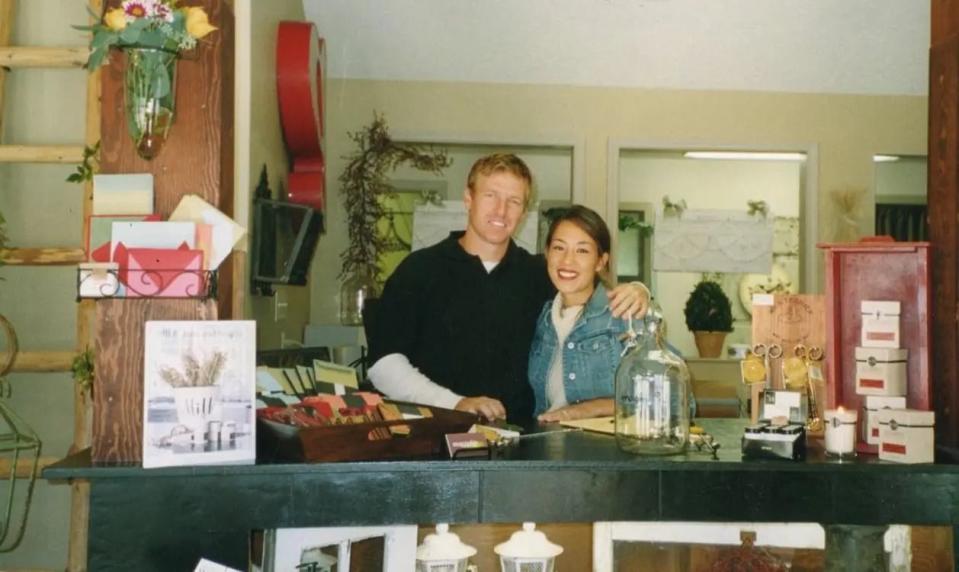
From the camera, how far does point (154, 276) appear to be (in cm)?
190

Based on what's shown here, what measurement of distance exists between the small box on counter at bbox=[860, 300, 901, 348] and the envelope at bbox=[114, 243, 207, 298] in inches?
56.4

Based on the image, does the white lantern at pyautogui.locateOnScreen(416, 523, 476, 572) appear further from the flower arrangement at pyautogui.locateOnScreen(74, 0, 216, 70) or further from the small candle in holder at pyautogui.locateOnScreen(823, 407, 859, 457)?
the flower arrangement at pyautogui.locateOnScreen(74, 0, 216, 70)

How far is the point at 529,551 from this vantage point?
200 cm

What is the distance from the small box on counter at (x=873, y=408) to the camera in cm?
199

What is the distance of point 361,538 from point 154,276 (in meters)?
0.68

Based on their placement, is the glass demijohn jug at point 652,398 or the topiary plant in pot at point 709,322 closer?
the glass demijohn jug at point 652,398

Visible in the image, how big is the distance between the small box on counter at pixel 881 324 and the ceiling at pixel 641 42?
2.89m

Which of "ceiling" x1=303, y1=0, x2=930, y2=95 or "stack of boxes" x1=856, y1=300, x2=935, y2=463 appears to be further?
"ceiling" x1=303, y1=0, x2=930, y2=95

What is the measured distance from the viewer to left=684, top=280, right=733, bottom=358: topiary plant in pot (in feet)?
19.4

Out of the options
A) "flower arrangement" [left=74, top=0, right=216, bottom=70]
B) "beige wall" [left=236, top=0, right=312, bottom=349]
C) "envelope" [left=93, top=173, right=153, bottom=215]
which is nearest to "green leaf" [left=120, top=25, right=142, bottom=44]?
Answer: "flower arrangement" [left=74, top=0, right=216, bottom=70]

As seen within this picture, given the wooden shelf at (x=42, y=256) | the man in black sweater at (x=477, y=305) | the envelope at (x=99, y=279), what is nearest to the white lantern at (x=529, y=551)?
the man in black sweater at (x=477, y=305)

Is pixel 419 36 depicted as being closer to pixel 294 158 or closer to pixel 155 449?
pixel 294 158

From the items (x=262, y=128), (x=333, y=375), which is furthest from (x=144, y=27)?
(x=262, y=128)

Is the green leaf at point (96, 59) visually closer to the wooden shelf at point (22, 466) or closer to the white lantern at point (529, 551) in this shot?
the white lantern at point (529, 551)
